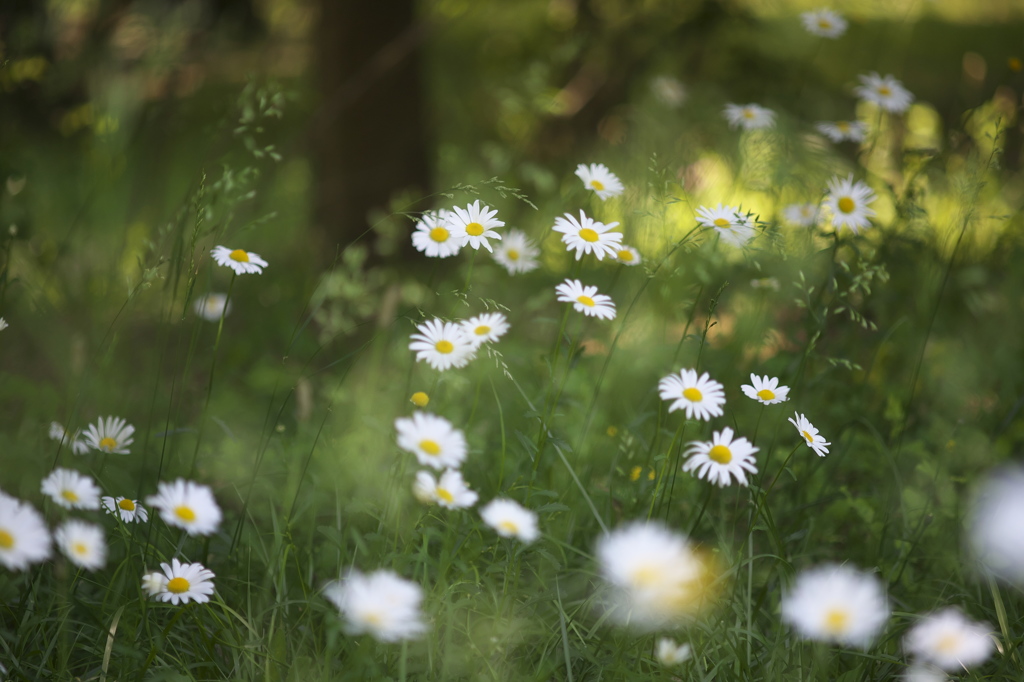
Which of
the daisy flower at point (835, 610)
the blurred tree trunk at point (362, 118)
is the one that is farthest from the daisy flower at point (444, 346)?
the blurred tree trunk at point (362, 118)

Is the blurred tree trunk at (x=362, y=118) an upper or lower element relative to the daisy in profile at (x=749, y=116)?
upper

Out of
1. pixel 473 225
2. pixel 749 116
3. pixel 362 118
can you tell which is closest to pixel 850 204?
pixel 749 116

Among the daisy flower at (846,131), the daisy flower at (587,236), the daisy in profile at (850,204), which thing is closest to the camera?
the daisy flower at (587,236)

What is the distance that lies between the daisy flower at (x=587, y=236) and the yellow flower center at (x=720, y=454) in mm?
391

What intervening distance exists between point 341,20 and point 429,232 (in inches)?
73.4

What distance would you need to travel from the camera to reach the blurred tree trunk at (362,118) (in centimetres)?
284

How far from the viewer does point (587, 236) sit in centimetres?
137

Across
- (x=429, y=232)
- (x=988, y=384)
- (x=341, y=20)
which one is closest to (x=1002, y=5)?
(x=988, y=384)

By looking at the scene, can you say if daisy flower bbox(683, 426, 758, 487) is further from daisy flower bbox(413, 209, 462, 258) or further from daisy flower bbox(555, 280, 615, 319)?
daisy flower bbox(413, 209, 462, 258)

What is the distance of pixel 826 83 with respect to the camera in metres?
3.37

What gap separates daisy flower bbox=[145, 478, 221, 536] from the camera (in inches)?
39.8

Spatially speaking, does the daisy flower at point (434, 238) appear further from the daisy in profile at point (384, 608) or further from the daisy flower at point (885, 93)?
the daisy flower at point (885, 93)

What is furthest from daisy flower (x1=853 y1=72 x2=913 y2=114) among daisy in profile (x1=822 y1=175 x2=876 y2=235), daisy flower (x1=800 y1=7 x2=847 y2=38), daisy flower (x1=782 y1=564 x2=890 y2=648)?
daisy flower (x1=782 y1=564 x2=890 y2=648)

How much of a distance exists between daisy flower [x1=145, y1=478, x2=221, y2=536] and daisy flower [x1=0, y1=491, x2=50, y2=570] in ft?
0.44
